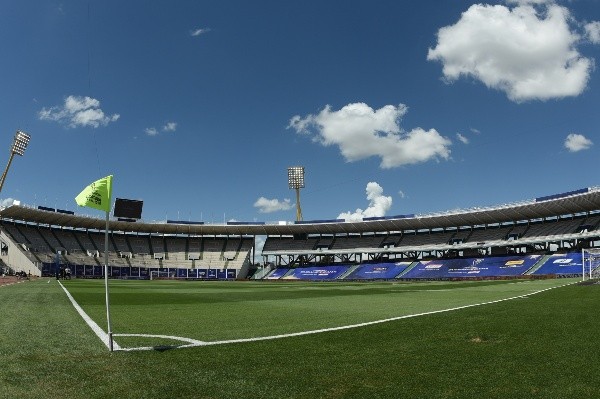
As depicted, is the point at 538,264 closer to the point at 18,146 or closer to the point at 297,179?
the point at 297,179

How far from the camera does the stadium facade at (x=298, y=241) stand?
75875 mm

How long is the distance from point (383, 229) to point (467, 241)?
1854 centimetres

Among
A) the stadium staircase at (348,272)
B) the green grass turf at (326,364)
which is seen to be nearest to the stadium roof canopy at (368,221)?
the stadium staircase at (348,272)

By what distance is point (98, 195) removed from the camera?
9.39m

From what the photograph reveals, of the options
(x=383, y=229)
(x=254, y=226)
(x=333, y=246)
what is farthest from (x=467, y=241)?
(x=254, y=226)

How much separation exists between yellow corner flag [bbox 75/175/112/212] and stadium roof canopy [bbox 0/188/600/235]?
237ft

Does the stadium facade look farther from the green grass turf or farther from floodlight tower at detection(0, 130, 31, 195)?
the green grass turf

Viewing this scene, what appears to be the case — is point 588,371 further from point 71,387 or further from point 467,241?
point 467,241

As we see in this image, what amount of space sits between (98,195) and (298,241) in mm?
99155

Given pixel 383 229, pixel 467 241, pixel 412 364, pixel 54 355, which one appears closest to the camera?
pixel 412 364

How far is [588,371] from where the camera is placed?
6.39 meters

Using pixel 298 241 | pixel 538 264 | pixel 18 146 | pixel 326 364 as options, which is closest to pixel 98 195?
pixel 326 364

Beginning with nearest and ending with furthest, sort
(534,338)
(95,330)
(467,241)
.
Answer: (534,338), (95,330), (467,241)

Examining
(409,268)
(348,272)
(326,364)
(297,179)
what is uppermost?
(297,179)
